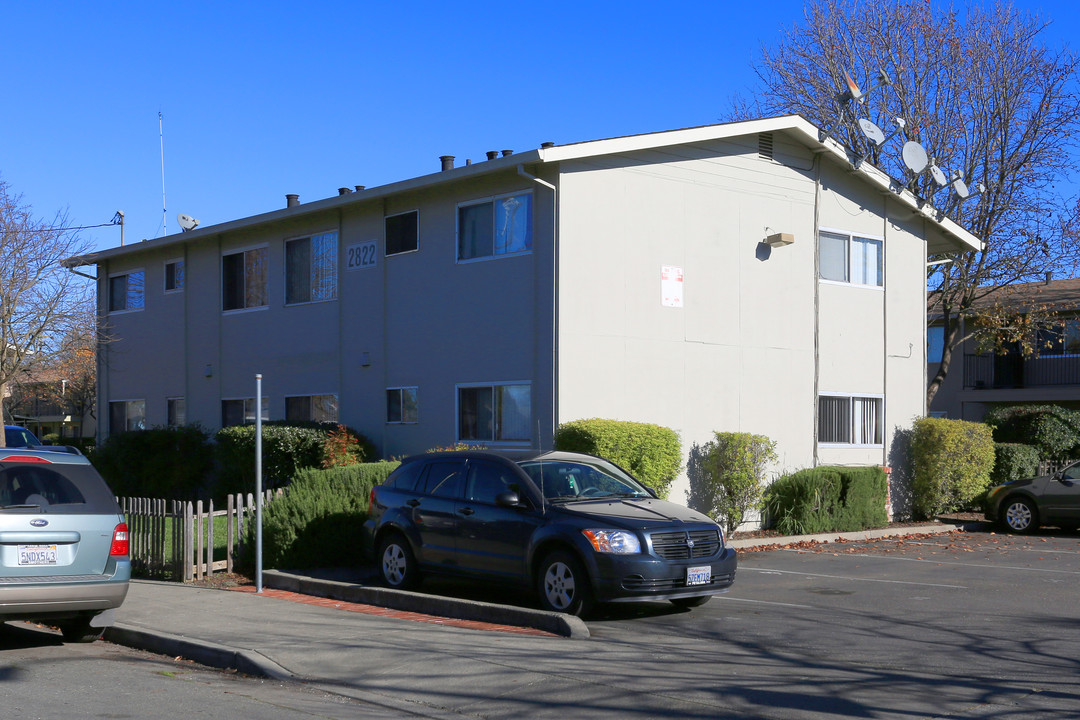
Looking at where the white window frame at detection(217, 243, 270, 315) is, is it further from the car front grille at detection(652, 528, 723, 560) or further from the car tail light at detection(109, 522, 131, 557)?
the car front grille at detection(652, 528, 723, 560)

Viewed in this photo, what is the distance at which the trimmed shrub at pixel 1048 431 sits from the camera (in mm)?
27266

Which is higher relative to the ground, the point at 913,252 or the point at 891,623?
the point at 913,252

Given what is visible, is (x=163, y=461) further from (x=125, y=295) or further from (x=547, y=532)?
(x=547, y=532)

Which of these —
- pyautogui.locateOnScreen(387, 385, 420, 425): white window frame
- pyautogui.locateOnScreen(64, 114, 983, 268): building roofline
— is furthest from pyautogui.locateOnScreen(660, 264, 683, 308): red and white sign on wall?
pyautogui.locateOnScreen(387, 385, 420, 425): white window frame

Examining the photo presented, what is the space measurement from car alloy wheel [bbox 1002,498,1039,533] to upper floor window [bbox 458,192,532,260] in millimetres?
10149

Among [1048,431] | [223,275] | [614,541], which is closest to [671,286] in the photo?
[614,541]

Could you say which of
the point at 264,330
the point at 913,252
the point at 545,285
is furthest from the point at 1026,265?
the point at 264,330

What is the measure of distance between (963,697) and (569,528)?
3911 millimetres

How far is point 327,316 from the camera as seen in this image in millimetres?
20625

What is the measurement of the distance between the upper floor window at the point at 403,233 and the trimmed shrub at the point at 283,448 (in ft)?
10.6

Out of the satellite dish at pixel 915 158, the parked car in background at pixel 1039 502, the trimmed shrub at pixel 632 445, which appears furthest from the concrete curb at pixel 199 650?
the satellite dish at pixel 915 158

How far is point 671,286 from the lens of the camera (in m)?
18.0

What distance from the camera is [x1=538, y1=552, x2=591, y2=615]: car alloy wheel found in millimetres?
10242

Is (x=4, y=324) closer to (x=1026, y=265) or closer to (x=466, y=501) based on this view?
(x=466, y=501)
